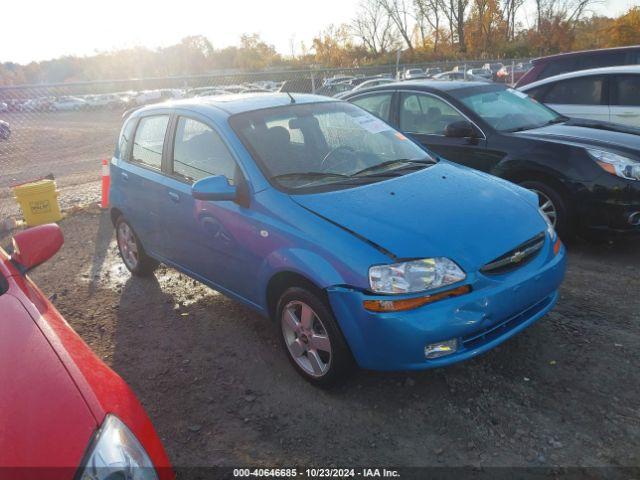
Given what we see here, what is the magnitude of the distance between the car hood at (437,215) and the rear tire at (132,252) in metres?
2.49

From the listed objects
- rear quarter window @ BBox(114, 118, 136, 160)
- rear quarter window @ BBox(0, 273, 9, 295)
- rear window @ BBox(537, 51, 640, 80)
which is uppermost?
rear window @ BBox(537, 51, 640, 80)

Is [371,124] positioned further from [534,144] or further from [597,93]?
[597,93]

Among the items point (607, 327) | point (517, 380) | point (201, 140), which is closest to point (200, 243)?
point (201, 140)

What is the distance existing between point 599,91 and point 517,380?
545 cm

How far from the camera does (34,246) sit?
2.48m

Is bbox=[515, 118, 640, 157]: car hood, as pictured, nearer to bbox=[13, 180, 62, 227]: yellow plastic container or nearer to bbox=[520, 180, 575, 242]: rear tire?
bbox=[520, 180, 575, 242]: rear tire

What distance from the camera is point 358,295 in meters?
2.67

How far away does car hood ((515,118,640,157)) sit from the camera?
4.79 meters

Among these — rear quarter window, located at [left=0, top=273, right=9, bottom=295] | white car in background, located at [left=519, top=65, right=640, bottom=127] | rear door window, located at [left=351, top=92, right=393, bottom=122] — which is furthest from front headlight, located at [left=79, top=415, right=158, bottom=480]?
white car in background, located at [left=519, top=65, right=640, bottom=127]

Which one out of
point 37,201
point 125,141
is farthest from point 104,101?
point 125,141

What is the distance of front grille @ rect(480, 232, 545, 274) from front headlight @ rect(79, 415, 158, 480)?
6.23ft

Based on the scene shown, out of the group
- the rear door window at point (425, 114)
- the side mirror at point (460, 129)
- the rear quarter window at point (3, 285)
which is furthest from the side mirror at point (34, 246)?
the rear door window at point (425, 114)

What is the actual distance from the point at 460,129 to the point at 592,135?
50.4 inches

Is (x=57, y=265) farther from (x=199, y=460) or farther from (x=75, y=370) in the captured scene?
(x=75, y=370)
